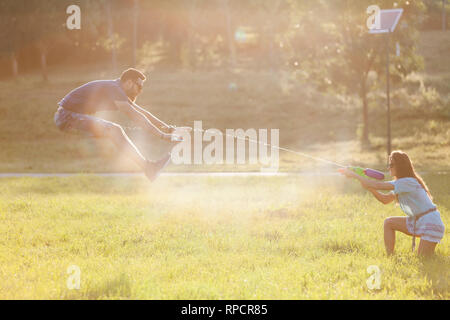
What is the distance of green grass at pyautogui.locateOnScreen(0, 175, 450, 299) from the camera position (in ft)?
19.8

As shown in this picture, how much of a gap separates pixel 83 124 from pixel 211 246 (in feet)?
9.32

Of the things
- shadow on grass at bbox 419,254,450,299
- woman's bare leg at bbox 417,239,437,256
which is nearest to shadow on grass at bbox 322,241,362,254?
woman's bare leg at bbox 417,239,437,256

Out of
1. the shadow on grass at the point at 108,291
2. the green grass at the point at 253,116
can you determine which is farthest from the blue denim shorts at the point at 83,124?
the green grass at the point at 253,116

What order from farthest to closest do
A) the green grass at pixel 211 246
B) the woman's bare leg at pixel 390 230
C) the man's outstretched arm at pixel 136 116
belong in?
the man's outstretched arm at pixel 136 116
the woman's bare leg at pixel 390 230
the green grass at pixel 211 246

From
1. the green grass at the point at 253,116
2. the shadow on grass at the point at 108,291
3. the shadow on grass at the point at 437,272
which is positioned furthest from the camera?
the green grass at the point at 253,116

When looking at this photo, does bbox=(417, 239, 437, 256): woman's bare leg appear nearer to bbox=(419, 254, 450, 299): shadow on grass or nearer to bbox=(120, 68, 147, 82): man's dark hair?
bbox=(419, 254, 450, 299): shadow on grass

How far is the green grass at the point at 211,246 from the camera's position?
6043 mm

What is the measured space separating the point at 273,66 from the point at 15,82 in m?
22.9

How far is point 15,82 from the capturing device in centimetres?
3891

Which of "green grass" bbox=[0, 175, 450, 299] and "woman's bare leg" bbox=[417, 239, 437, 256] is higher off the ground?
"woman's bare leg" bbox=[417, 239, 437, 256]

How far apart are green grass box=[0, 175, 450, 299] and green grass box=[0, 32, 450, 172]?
24.5 feet

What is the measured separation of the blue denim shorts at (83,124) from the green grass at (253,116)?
41.0 ft

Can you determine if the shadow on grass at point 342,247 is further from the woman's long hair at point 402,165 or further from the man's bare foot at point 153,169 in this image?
the man's bare foot at point 153,169

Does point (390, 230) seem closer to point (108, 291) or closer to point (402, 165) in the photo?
point (402, 165)
